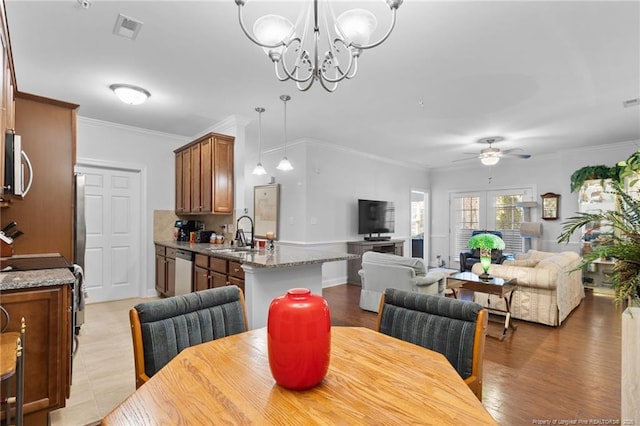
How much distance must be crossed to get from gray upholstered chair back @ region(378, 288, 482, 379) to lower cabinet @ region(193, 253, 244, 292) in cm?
178

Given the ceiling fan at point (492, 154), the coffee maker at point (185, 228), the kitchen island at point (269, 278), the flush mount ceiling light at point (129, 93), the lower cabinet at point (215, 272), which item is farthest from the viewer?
the ceiling fan at point (492, 154)

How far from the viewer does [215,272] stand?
135 inches

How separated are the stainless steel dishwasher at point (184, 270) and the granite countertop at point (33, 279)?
5.94 ft

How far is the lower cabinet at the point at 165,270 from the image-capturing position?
14.3 ft

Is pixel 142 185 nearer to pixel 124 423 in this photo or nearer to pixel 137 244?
pixel 137 244

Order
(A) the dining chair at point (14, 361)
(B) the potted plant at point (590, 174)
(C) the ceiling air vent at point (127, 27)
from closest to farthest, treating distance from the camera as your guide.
A: (A) the dining chair at point (14, 361) → (C) the ceiling air vent at point (127, 27) → (B) the potted plant at point (590, 174)

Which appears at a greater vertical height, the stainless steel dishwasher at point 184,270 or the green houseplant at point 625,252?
the green houseplant at point 625,252

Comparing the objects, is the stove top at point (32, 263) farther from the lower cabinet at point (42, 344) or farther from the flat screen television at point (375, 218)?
the flat screen television at point (375, 218)

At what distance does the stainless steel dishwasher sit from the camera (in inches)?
153

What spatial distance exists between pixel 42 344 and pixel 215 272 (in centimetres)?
166

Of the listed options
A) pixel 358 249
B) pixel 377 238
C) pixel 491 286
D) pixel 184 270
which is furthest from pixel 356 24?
pixel 377 238

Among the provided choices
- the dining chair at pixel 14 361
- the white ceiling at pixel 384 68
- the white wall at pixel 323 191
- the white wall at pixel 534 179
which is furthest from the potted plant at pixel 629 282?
the white wall at pixel 323 191

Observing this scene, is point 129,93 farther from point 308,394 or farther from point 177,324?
point 308,394

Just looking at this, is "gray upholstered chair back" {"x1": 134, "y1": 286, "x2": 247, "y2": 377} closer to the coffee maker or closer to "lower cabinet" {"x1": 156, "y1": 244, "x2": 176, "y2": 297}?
"lower cabinet" {"x1": 156, "y1": 244, "x2": 176, "y2": 297}
